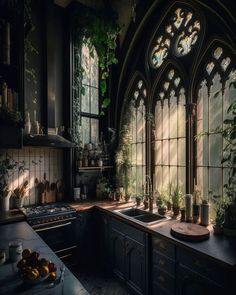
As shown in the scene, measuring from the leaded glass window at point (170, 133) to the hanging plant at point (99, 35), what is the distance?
105cm

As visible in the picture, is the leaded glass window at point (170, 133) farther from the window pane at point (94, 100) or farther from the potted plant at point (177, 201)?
the window pane at point (94, 100)

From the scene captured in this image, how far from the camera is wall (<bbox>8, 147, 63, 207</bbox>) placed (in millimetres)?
3164

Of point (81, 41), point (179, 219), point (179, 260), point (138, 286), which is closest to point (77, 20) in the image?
point (81, 41)

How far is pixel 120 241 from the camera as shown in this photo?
274 centimetres

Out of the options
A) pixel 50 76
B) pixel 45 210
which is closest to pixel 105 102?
pixel 50 76

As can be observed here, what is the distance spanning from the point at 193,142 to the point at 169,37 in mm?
1521

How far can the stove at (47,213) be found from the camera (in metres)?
2.67

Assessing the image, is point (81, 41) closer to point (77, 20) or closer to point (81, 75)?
point (77, 20)

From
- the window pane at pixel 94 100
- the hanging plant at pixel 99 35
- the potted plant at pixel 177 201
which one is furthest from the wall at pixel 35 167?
the potted plant at pixel 177 201

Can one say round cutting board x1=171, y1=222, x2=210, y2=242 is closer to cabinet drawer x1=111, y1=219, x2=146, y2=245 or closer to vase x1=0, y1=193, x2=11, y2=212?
cabinet drawer x1=111, y1=219, x2=146, y2=245

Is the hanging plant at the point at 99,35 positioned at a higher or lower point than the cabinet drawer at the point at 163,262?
higher

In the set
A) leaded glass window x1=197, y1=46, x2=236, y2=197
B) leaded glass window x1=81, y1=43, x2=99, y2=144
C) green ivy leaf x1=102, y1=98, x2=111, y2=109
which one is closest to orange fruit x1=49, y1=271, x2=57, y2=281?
leaded glass window x1=197, y1=46, x2=236, y2=197

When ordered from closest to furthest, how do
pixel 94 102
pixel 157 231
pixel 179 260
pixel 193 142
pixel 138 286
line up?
pixel 179 260 < pixel 157 231 < pixel 138 286 < pixel 193 142 < pixel 94 102

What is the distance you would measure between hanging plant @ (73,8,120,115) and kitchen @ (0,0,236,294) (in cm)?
2
